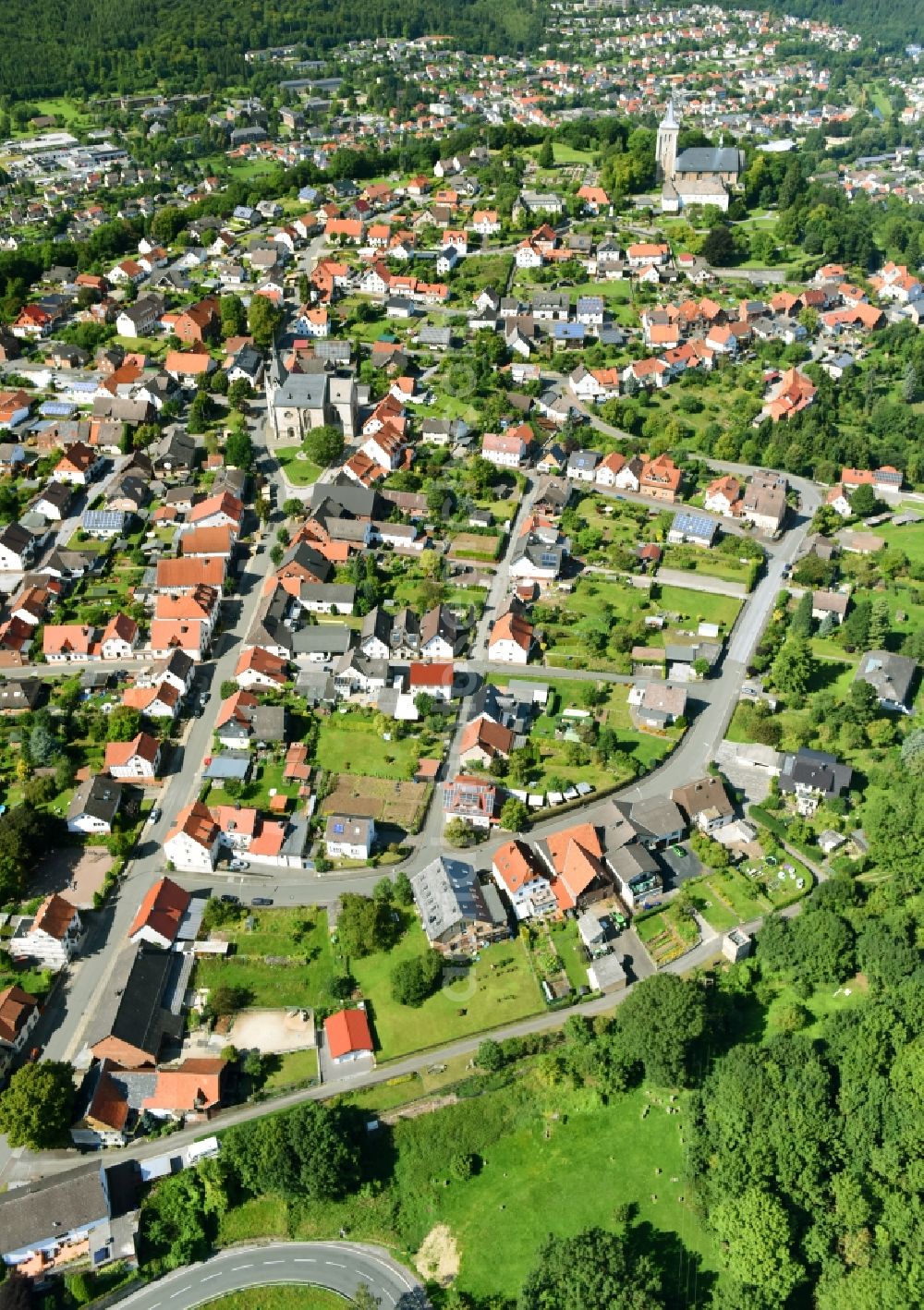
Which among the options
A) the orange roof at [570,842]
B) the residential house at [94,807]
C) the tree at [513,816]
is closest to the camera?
the orange roof at [570,842]

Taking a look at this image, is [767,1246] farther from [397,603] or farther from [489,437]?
[489,437]

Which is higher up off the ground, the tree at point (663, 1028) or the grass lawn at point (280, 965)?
the tree at point (663, 1028)

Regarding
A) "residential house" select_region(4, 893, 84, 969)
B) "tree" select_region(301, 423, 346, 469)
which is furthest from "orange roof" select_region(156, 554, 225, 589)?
"residential house" select_region(4, 893, 84, 969)

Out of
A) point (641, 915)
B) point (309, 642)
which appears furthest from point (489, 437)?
point (641, 915)

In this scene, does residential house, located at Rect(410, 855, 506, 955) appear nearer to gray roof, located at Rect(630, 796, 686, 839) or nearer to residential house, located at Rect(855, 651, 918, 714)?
gray roof, located at Rect(630, 796, 686, 839)

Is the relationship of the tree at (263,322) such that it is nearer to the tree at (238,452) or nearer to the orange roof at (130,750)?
the tree at (238,452)

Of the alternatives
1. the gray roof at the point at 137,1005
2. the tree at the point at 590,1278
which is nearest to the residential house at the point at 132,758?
the gray roof at the point at 137,1005
